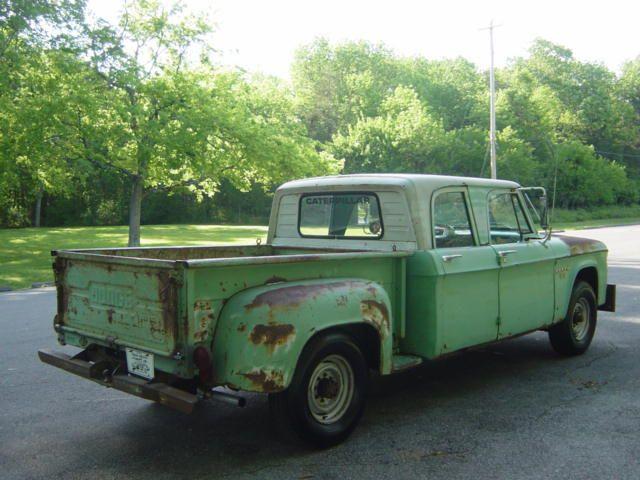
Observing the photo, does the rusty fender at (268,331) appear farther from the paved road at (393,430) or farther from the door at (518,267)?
the door at (518,267)

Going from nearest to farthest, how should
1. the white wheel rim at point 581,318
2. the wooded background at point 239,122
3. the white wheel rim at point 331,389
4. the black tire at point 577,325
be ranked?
the white wheel rim at point 331,389 < the black tire at point 577,325 < the white wheel rim at point 581,318 < the wooded background at point 239,122

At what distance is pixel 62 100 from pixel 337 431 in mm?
17765

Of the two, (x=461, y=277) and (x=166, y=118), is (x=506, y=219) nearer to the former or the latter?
(x=461, y=277)

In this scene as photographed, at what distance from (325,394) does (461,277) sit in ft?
4.98

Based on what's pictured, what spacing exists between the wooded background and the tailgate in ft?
43.5

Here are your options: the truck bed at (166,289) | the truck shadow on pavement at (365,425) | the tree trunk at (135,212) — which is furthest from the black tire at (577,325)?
the tree trunk at (135,212)

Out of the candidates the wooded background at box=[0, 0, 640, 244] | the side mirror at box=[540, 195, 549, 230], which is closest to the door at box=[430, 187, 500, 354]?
the side mirror at box=[540, 195, 549, 230]

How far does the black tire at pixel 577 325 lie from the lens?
21.5 ft

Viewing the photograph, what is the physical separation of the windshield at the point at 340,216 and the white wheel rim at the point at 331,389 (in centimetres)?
137

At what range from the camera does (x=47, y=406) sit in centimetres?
516

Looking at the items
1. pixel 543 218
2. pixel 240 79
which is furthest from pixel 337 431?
pixel 240 79

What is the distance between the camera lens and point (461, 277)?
503 cm

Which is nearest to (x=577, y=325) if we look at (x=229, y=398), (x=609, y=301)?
(x=609, y=301)

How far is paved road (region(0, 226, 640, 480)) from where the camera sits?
3.87 metres
